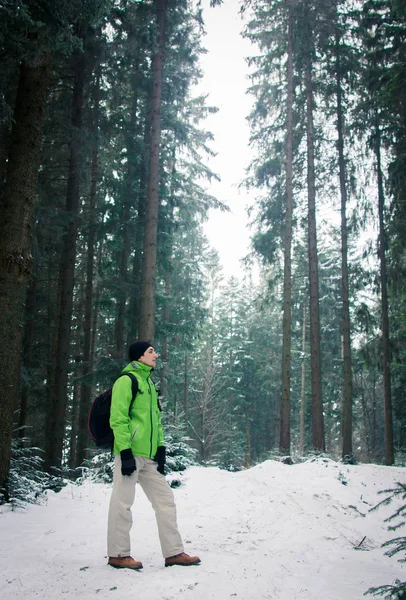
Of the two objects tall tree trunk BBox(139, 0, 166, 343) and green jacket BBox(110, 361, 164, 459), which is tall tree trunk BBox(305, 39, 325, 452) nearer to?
tall tree trunk BBox(139, 0, 166, 343)

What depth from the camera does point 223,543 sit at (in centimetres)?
540

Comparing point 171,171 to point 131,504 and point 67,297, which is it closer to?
point 67,297

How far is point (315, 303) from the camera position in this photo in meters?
15.4

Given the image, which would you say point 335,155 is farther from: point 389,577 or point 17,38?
point 389,577

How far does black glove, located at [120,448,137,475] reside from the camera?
13.5 ft

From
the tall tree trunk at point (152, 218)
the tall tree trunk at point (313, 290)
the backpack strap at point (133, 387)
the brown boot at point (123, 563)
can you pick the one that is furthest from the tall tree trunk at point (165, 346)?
the brown boot at point (123, 563)

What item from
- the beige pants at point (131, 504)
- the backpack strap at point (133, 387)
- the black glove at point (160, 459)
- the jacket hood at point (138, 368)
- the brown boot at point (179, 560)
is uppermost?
the jacket hood at point (138, 368)

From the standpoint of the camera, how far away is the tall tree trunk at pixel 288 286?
1433 centimetres

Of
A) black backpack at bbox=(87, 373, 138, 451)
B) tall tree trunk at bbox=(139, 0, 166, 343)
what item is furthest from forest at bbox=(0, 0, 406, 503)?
black backpack at bbox=(87, 373, 138, 451)

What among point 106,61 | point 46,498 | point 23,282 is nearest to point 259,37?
point 106,61

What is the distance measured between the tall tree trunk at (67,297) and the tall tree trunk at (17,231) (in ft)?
16.4

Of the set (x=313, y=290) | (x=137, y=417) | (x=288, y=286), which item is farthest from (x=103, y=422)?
(x=313, y=290)

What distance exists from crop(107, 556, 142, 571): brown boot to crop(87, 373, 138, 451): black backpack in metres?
1.00

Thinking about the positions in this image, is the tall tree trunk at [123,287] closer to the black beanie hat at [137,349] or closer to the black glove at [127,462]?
the black beanie hat at [137,349]
